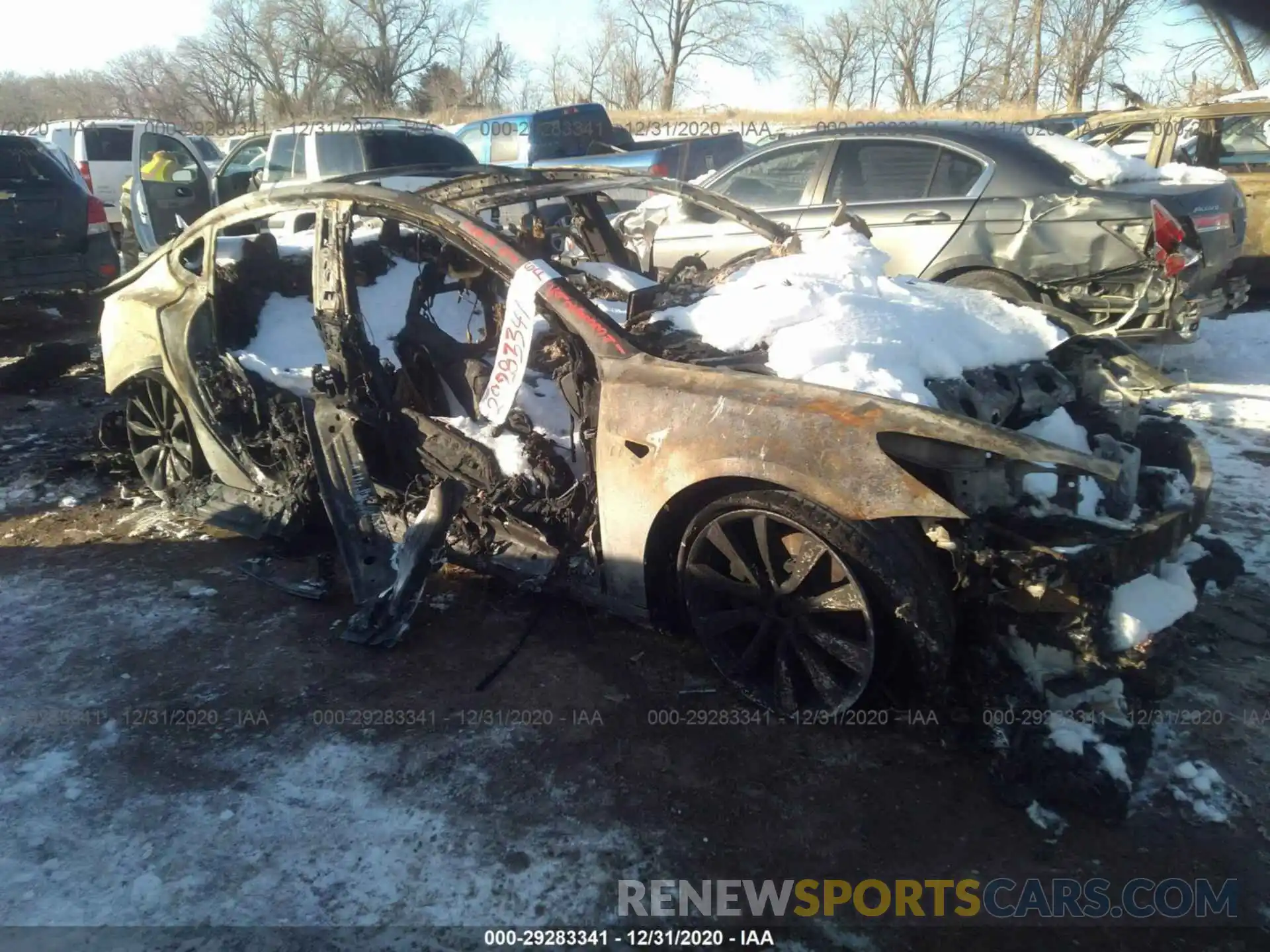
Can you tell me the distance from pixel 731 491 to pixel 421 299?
6.47ft

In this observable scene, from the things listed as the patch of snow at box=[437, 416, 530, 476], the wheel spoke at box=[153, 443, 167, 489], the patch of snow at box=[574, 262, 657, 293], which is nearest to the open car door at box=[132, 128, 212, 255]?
the wheel spoke at box=[153, 443, 167, 489]

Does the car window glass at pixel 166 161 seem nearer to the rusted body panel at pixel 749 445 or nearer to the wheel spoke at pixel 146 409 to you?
the wheel spoke at pixel 146 409

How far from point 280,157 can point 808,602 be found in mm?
9198

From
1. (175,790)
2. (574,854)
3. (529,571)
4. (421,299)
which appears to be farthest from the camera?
(421,299)

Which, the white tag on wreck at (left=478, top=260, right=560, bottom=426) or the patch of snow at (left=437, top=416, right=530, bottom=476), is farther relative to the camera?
the patch of snow at (left=437, top=416, right=530, bottom=476)

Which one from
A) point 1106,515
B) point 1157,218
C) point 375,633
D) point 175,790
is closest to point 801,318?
point 1106,515

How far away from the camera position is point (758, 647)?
2.92 meters

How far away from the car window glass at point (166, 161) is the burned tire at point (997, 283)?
9169 mm

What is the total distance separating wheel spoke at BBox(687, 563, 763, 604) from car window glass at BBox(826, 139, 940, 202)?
14.5ft

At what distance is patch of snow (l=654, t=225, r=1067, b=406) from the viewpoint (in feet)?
9.29

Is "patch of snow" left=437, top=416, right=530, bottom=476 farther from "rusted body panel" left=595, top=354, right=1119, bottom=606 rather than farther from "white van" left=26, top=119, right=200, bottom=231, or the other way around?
"white van" left=26, top=119, right=200, bottom=231

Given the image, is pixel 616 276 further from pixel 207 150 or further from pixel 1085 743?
pixel 207 150

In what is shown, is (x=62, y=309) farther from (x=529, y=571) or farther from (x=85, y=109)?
(x=85, y=109)

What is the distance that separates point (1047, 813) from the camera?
2525mm
